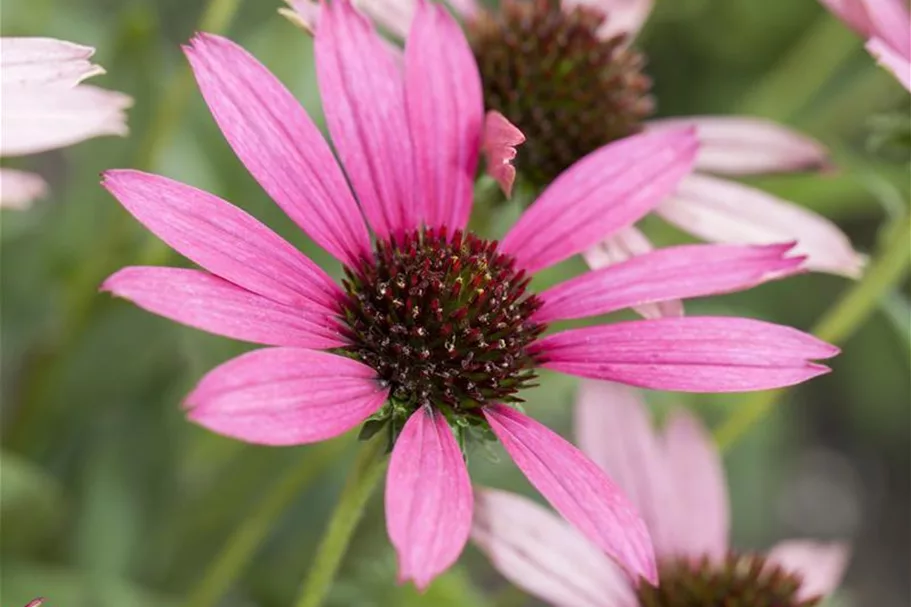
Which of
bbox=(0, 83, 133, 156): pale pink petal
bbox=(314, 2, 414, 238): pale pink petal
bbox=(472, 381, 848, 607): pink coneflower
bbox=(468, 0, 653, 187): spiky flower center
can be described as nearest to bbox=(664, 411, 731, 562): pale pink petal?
bbox=(472, 381, 848, 607): pink coneflower

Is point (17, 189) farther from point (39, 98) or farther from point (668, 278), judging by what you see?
point (668, 278)

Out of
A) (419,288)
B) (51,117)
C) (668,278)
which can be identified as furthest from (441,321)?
(51,117)

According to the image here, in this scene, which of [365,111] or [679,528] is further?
[679,528]

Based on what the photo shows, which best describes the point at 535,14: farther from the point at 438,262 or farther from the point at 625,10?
the point at 438,262

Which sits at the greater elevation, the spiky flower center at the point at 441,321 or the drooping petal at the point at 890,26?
the drooping petal at the point at 890,26

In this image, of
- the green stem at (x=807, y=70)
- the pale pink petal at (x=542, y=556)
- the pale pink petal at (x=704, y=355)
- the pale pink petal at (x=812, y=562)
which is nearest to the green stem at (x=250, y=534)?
the pale pink petal at (x=542, y=556)

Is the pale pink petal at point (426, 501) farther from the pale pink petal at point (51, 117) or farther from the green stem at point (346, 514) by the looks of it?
the pale pink petal at point (51, 117)

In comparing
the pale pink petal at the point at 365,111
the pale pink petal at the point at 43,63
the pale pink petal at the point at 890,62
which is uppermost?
the pale pink petal at the point at 890,62
